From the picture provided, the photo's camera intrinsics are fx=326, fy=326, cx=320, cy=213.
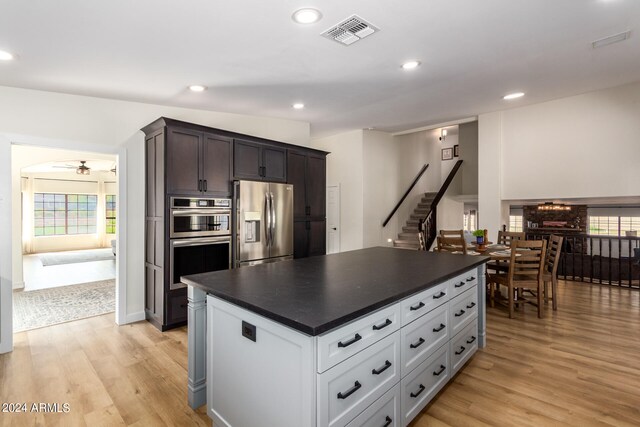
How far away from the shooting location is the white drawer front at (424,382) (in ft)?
6.19

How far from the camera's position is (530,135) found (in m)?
5.45

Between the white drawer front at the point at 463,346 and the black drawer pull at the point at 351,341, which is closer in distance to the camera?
the black drawer pull at the point at 351,341

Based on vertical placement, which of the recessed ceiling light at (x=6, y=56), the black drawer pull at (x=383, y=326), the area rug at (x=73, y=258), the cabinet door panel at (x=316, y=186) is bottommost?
the area rug at (x=73, y=258)

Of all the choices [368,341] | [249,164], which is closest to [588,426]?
[368,341]

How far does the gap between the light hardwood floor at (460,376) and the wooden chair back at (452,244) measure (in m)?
0.97

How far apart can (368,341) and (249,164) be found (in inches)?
130

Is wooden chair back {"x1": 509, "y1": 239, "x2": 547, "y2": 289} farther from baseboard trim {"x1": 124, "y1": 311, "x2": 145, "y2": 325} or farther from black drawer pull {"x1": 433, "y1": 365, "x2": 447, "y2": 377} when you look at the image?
baseboard trim {"x1": 124, "y1": 311, "x2": 145, "y2": 325}

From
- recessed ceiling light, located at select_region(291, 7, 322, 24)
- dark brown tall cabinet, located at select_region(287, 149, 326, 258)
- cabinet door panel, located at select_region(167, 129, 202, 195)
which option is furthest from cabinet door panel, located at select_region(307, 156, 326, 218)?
recessed ceiling light, located at select_region(291, 7, 322, 24)

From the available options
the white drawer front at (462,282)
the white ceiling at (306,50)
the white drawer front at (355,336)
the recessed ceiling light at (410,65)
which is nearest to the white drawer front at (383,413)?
the white drawer front at (355,336)

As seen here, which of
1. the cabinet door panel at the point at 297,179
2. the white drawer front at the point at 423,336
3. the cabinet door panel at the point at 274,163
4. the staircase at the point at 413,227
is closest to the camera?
the white drawer front at the point at 423,336

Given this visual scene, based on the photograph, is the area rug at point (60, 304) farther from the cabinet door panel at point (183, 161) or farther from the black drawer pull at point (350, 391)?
the black drawer pull at point (350, 391)

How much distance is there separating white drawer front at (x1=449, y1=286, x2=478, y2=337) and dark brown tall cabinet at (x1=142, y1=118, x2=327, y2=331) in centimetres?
290

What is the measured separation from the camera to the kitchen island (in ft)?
4.50

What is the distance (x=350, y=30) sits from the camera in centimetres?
263
